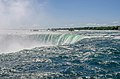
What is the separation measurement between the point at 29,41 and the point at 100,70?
44488 millimetres

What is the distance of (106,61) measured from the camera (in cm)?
2858

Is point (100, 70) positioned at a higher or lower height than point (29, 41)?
higher

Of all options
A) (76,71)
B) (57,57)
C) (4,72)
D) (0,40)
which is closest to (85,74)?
(76,71)

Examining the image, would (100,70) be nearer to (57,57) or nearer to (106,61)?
(106,61)

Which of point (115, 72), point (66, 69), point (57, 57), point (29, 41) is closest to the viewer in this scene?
point (115, 72)

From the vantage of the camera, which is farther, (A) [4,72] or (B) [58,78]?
(A) [4,72]

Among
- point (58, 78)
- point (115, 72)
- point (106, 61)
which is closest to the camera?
point (58, 78)

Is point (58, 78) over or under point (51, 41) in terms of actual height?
over

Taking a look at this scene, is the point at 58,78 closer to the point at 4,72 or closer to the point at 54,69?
the point at 54,69

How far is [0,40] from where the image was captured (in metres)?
69.2

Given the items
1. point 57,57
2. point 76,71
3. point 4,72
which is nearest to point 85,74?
point 76,71

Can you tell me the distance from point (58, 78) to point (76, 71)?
2884 millimetres

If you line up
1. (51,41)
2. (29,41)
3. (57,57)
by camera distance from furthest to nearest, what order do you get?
(29,41)
(51,41)
(57,57)

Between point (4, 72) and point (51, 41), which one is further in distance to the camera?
point (51, 41)
